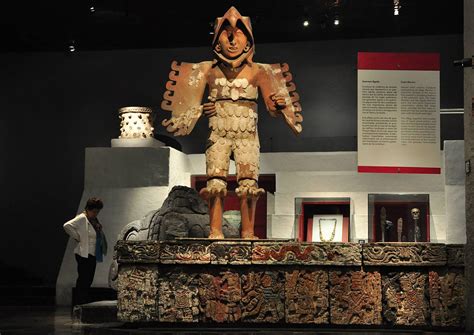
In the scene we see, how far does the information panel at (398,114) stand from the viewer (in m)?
6.90

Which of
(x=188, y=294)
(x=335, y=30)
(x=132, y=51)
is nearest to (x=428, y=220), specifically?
(x=188, y=294)

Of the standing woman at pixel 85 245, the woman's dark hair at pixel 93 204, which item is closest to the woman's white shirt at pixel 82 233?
the standing woman at pixel 85 245

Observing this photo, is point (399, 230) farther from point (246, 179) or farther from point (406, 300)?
Answer: point (246, 179)

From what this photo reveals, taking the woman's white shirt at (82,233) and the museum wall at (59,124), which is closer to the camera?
the woman's white shirt at (82,233)

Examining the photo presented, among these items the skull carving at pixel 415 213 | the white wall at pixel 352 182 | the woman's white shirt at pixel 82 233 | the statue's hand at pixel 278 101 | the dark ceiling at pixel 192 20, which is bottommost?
the woman's white shirt at pixel 82 233

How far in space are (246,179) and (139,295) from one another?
136 cm

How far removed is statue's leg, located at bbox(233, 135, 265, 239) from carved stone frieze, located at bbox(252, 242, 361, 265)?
469mm

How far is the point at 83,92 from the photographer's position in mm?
12586

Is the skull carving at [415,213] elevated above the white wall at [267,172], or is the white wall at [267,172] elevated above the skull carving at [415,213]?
the white wall at [267,172]

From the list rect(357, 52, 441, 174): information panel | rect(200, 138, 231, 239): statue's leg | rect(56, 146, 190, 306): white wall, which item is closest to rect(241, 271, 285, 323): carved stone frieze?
rect(200, 138, 231, 239): statue's leg

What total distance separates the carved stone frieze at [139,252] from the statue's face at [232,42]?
5.88 feet

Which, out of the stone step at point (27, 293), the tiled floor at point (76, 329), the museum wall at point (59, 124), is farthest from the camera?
the museum wall at point (59, 124)

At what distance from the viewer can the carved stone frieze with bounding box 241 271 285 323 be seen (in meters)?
6.31

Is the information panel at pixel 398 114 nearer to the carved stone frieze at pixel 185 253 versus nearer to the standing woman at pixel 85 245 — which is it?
the carved stone frieze at pixel 185 253
